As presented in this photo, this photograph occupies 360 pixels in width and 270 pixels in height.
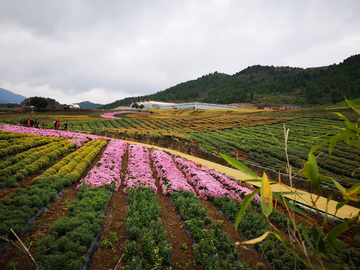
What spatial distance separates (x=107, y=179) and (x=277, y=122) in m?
38.9

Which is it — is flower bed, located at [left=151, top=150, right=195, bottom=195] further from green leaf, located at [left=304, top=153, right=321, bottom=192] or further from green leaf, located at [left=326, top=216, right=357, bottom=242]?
green leaf, located at [left=304, top=153, right=321, bottom=192]

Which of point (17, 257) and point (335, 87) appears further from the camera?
point (335, 87)

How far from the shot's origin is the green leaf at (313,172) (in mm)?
1331

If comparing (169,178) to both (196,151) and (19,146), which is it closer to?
(196,151)

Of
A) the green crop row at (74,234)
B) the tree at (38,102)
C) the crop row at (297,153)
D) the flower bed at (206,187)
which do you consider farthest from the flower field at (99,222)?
the tree at (38,102)

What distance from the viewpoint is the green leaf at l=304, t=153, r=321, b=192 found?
133 cm

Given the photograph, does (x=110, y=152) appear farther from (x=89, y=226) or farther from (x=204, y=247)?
(x=204, y=247)

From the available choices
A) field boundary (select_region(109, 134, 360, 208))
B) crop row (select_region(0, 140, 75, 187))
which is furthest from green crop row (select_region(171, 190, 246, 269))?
field boundary (select_region(109, 134, 360, 208))

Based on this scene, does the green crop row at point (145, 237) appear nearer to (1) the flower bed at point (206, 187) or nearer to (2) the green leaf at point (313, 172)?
(1) the flower bed at point (206, 187)

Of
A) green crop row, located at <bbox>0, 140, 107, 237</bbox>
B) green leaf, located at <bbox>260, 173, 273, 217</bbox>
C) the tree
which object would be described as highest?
the tree

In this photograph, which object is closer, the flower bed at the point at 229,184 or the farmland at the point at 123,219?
the farmland at the point at 123,219

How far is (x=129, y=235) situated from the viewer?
653 centimetres

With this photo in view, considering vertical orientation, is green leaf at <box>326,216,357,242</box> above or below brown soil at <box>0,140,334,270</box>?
above

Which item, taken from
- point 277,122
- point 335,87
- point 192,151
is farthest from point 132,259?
point 335,87
